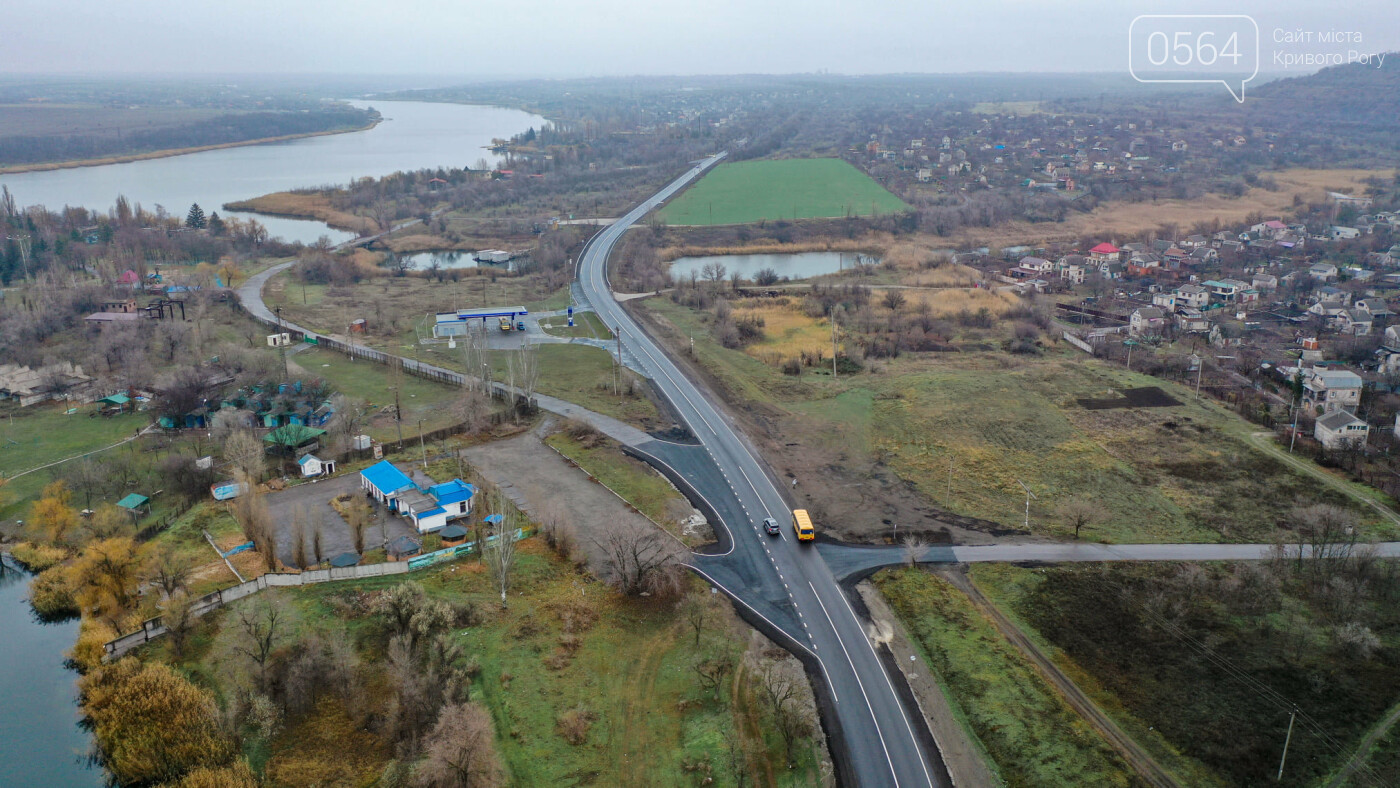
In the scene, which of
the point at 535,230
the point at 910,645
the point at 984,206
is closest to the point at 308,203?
the point at 535,230

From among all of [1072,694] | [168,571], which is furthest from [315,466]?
[1072,694]

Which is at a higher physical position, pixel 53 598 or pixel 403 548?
pixel 403 548

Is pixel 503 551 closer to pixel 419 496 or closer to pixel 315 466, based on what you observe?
pixel 419 496

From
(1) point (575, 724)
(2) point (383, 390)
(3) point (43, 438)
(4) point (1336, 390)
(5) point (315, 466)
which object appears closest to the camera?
(1) point (575, 724)

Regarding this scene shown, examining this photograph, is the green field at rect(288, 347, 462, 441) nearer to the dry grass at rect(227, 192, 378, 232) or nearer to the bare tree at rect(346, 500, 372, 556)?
the bare tree at rect(346, 500, 372, 556)

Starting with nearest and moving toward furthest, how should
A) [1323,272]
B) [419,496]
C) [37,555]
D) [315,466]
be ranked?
[37,555] < [419,496] < [315,466] < [1323,272]

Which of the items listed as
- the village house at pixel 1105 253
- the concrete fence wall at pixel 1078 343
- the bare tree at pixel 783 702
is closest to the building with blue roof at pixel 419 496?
the bare tree at pixel 783 702

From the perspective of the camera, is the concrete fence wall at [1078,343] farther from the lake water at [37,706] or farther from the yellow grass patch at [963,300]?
the lake water at [37,706]
